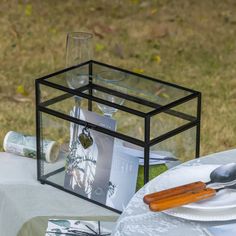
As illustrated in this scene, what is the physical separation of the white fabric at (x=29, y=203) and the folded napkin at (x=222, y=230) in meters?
0.62

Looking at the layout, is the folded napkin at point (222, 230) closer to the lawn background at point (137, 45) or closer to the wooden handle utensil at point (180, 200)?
the wooden handle utensil at point (180, 200)

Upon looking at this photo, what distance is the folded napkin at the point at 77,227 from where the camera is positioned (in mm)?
2045

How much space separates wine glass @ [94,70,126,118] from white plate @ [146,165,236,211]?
1.68 ft

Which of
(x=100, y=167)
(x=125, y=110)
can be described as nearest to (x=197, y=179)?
(x=125, y=110)

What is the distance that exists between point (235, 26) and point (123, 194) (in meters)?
3.50

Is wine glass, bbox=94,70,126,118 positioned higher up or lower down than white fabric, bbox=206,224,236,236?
higher up

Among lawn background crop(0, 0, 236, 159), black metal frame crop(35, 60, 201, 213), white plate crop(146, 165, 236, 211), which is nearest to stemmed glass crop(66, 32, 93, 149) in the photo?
black metal frame crop(35, 60, 201, 213)

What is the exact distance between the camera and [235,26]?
17.9 ft

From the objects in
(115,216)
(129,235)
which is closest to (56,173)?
(115,216)

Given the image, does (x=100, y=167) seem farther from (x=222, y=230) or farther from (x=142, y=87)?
(x=222, y=230)

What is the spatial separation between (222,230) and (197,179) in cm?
18

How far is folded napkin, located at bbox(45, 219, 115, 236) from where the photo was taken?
6.71 ft

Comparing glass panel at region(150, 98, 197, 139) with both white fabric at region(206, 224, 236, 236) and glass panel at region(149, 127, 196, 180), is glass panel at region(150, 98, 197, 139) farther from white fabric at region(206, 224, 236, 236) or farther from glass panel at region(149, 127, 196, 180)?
white fabric at region(206, 224, 236, 236)

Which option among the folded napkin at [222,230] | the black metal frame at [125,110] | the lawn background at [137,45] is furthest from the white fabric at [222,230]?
the lawn background at [137,45]
